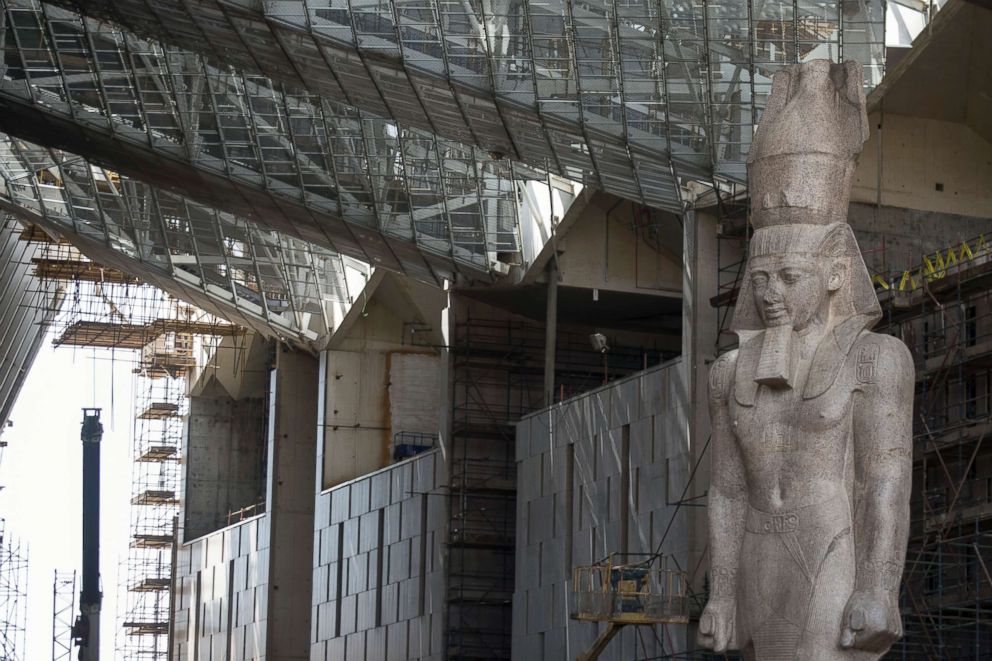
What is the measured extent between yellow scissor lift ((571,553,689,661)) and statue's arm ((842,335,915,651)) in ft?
79.1

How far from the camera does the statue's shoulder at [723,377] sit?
14695mm

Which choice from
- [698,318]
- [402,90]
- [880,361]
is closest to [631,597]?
[698,318]

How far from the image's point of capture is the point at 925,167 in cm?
4231

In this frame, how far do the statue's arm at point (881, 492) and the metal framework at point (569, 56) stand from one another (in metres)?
22.3

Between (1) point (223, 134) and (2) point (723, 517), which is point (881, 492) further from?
(1) point (223, 134)

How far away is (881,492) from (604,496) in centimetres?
3214

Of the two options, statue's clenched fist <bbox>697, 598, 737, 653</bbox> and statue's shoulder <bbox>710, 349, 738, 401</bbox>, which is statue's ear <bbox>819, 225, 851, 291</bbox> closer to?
statue's shoulder <bbox>710, 349, 738, 401</bbox>

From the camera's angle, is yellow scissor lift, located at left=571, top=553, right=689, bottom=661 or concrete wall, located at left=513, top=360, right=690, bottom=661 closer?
yellow scissor lift, located at left=571, top=553, right=689, bottom=661

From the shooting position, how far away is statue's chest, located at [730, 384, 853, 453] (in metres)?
14.1

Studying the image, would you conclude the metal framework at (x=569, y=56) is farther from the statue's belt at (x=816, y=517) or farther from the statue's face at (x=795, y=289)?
the statue's belt at (x=816, y=517)

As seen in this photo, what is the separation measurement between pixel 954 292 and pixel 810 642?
79.6 ft

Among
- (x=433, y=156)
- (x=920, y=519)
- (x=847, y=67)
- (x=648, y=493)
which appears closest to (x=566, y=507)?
(x=648, y=493)

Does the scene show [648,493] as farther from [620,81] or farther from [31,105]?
[31,105]

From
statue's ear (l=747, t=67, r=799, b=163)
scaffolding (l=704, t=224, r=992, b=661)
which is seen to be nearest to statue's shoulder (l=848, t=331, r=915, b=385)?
statue's ear (l=747, t=67, r=799, b=163)
